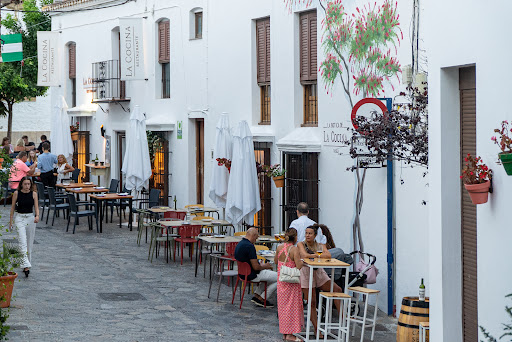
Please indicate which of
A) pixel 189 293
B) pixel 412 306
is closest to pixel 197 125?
pixel 189 293

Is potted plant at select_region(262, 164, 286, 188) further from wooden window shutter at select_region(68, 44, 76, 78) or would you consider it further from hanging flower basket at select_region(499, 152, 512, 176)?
wooden window shutter at select_region(68, 44, 76, 78)

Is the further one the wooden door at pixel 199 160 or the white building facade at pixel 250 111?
the wooden door at pixel 199 160

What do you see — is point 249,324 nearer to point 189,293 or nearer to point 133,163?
point 189,293

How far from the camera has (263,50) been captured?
19.0 meters

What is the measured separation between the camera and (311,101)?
56.1 ft

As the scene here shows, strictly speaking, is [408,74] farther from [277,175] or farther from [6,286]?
[6,286]

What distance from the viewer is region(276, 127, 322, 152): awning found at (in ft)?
52.9

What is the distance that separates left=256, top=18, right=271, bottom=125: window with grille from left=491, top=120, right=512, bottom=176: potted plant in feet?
37.7

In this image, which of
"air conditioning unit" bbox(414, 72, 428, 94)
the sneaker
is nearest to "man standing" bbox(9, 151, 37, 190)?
the sneaker

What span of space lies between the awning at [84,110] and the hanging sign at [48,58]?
1236mm

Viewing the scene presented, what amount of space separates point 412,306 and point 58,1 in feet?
78.9

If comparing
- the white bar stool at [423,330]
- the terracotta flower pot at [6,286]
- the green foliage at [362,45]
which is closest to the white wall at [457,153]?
the white bar stool at [423,330]

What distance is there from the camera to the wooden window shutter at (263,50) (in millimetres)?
18766

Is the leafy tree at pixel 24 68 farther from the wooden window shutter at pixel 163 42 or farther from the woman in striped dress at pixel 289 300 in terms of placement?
the woman in striped dress at pixel 289 300
